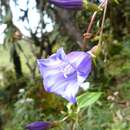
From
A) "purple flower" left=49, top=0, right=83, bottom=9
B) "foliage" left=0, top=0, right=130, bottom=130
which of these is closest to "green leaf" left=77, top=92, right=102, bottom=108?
"purple flower" left=49, top=0, right=83, bottom=9

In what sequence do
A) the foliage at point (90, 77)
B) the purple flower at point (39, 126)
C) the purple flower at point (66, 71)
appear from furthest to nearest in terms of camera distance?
1. the foliage at point (90, 77)
2. the purple flower at point (39, 126)
3. the purple flower at point (66, 71)

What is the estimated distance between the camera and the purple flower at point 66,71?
0.71m

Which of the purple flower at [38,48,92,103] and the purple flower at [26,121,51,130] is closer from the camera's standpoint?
the purple flower at [38,48,92,103]

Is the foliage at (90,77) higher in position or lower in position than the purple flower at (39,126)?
lower

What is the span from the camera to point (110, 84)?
405cm

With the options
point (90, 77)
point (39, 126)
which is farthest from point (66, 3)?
point (90, 77)

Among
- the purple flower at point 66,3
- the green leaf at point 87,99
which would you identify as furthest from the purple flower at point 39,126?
the purple flower at point 66,3

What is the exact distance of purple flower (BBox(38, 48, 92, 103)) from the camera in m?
0.71

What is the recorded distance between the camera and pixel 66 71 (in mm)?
740

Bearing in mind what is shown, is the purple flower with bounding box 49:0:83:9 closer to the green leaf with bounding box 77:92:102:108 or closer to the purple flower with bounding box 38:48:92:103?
the purple flower with bounding box 38:48:92:103

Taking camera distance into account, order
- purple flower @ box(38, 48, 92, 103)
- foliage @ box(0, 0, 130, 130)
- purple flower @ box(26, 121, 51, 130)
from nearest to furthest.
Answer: purple flower @ box(38, 48, 92, 103) < purple flower @ box(26, 121, 51, 130) < foliage @ box(0, 0, 130, 130)

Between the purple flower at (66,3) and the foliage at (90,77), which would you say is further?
the foliage at (90,77)

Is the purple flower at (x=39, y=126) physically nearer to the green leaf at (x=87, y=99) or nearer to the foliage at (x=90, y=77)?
the green leaf at (x=87, y=99)

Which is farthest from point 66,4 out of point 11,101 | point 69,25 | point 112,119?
point 11,101
